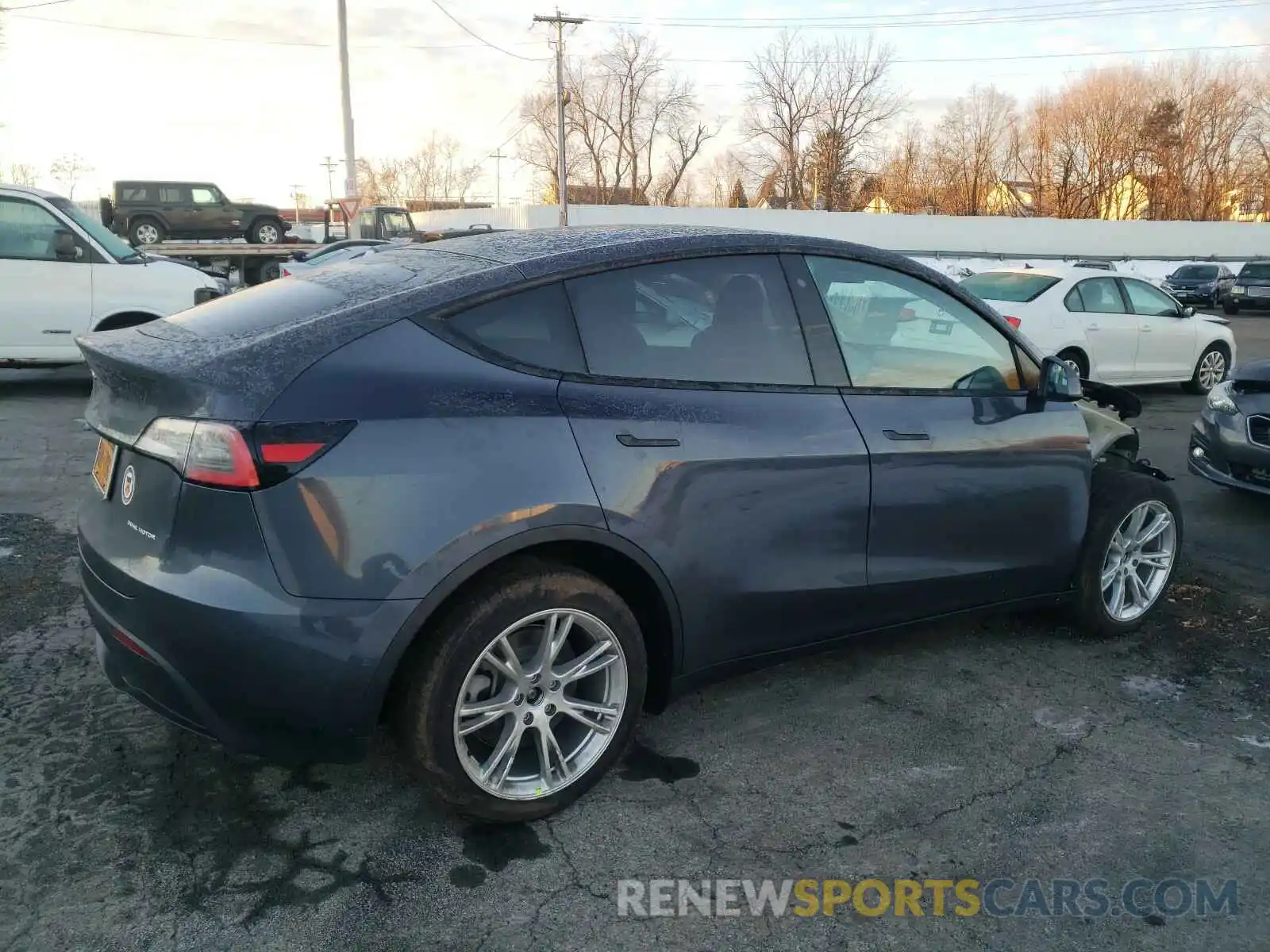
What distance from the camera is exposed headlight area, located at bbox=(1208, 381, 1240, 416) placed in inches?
250

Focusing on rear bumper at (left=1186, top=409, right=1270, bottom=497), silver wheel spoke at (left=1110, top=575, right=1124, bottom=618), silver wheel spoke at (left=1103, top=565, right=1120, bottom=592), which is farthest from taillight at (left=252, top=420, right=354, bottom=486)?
rear bumper at (left=1186, top=409, right=1270, bottom=497)

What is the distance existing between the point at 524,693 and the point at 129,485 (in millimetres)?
1213

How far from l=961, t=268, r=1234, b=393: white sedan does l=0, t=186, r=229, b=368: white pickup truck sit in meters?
8.43

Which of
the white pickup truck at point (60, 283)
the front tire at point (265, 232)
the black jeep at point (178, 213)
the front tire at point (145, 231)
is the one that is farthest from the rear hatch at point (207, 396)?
the front tire at point (145, 231)

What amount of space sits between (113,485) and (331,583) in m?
0.80

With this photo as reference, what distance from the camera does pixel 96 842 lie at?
108 inches

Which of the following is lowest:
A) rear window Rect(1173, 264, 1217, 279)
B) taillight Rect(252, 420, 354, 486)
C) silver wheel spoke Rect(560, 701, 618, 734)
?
silver wheel spoke Rect(560, 701, 618, 734)

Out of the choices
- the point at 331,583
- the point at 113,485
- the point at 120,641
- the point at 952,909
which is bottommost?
the point at 952,909

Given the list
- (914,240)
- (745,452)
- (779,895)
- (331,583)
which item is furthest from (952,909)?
(914,240)

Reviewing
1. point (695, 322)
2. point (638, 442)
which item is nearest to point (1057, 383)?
point (695, 322)

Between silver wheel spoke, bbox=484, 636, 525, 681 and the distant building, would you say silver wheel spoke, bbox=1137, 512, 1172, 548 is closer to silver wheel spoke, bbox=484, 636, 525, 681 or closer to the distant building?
silver wheel spoke, bbox=484, 636, 525, 681

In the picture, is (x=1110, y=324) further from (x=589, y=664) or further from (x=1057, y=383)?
(x=589, y=664)

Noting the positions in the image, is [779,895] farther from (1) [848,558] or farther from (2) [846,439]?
(2) [846,439]

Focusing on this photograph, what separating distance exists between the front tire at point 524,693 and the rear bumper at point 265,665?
0.16m
